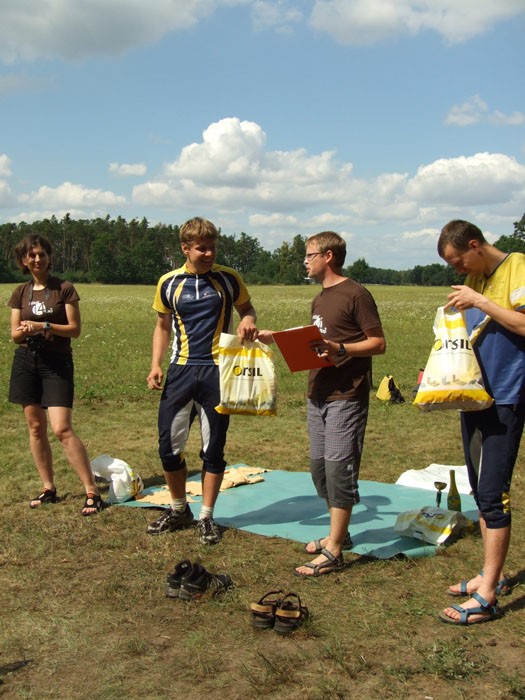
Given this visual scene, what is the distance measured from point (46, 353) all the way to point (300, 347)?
2.53 m

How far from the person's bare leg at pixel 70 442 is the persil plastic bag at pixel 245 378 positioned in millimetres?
1594

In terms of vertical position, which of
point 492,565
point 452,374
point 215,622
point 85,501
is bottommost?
point 85,501

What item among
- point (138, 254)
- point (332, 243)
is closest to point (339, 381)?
point (332, 243)

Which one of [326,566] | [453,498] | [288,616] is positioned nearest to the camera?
[288,616]

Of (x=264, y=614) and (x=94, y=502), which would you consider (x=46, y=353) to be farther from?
(x=264, y=614)

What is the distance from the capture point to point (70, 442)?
563 cm

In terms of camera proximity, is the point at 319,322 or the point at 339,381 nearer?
the point at 339,381

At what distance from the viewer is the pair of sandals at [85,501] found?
18.2 ft

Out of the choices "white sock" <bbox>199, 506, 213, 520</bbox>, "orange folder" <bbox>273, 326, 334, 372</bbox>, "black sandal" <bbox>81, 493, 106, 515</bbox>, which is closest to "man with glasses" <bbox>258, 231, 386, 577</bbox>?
"orange folder" <bbox>273, 326, 334, 372</bbox>

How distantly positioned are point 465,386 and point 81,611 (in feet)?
8.24

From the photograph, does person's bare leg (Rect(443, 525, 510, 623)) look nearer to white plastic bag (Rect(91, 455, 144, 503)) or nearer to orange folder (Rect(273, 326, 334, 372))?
orange folder (Rect(273, 326, 334, 372))

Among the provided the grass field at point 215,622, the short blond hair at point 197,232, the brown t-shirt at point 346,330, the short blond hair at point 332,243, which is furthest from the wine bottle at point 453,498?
the short blond hair at point 197,232

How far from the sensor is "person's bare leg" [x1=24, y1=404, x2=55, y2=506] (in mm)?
5746

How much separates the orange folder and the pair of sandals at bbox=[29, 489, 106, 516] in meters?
2.32
